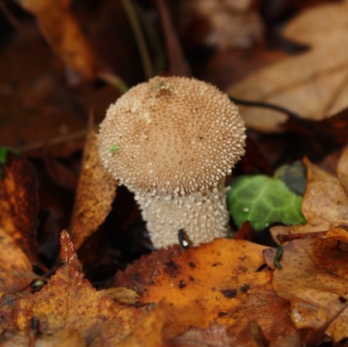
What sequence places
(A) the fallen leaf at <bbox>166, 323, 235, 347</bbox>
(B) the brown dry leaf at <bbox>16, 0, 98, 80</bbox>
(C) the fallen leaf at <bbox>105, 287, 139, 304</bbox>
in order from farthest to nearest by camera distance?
(B) the brown dry leaf at <bbox>16, 0, 98, 80</bbox>
(C) the fallen leaf at <bbox>105, 287, 139, 304</bbox>
(A) the fallen leaf at <bbox>166, 323, 235, 347</bbox>

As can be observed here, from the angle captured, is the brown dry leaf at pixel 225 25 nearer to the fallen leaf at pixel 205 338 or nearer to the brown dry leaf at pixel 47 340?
the fallen leaf at pixel 205 338

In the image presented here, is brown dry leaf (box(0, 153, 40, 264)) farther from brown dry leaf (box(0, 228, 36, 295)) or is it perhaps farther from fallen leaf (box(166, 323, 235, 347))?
fallen leaf (box(166, 323, 235, 347))

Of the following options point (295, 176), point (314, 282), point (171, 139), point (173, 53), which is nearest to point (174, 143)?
point (171, 139)

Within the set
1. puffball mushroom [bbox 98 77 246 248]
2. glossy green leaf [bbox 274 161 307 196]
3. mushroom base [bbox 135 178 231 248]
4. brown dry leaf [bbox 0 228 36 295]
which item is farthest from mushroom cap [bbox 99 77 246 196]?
brown dry leaf [bbox 0 228 36 295]

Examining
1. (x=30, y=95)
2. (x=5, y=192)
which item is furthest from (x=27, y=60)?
(x=5, y=192)

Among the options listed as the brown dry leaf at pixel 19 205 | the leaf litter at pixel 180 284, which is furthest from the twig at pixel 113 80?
the brown dry leaf at pixel 19 205

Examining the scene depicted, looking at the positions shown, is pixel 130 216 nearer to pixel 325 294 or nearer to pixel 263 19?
pixel 325 294
